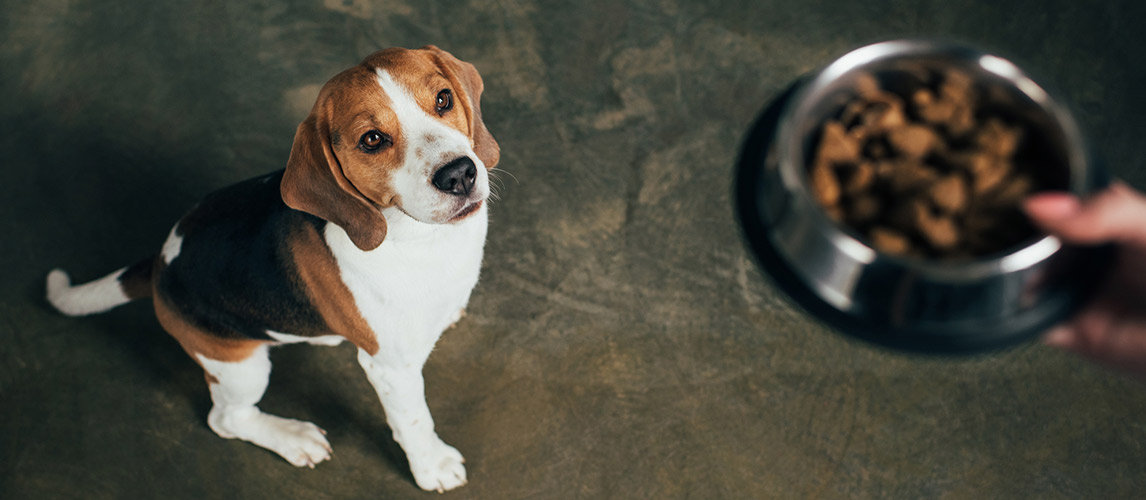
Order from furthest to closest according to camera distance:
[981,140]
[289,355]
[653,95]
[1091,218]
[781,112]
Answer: [653,95] → [289,355] → [781,112] → [981,140] → [1091,218]

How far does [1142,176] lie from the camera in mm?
4344

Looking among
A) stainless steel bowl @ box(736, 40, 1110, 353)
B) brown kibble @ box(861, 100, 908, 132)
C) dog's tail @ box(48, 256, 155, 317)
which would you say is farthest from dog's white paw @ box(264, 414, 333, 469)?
brown kibble @ box(861, 100, 908, 132)

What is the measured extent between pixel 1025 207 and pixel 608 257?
8.85 feet

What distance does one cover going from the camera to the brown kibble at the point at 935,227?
185cm

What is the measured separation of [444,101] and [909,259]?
5.56 feet

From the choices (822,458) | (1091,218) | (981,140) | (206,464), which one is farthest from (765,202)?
(206,464)

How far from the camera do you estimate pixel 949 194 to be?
1.85m

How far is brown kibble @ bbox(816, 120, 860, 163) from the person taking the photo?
1923 millimetres

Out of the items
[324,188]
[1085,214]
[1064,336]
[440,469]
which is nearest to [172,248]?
[324,188]

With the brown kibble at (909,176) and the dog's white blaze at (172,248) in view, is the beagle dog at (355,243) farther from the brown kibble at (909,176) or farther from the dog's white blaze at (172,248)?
the brown kibble at (909,176)

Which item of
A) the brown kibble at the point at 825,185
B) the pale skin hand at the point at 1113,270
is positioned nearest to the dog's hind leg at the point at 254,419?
the brown kibble at the point at 825,185

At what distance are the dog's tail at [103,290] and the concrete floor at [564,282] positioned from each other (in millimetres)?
330

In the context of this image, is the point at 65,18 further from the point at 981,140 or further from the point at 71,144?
the point at 981,140

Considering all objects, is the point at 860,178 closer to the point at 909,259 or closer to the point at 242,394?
the point at 909,259
